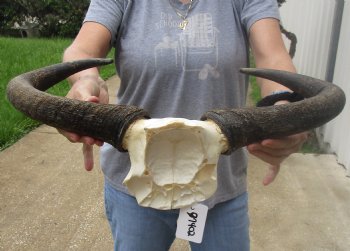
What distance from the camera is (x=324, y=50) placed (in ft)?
21.1

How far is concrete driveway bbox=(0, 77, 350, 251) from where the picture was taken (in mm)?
4172

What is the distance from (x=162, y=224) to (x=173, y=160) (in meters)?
0.85

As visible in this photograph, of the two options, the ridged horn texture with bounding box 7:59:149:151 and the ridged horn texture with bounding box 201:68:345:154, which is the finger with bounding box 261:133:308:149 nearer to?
the ridged horn texture with bounding box 201:68:345:154

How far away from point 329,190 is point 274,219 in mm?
819

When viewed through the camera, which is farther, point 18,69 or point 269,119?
point 18,69

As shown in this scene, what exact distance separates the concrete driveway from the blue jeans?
183 cm

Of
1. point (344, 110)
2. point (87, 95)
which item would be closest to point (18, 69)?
point (344, 110)

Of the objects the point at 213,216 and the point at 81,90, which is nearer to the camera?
the point at 81,90

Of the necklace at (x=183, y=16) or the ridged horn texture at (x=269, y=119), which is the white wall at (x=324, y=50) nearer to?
the necklace at (x=183, y=16)

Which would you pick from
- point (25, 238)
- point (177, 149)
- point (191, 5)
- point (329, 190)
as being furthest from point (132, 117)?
point (329, 190)

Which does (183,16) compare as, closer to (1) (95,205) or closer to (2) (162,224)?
(2) (162,224)

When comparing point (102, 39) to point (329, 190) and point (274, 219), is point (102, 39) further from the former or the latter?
point (329, 190)

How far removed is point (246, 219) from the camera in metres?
2.37

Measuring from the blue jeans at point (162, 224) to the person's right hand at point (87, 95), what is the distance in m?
0.47
